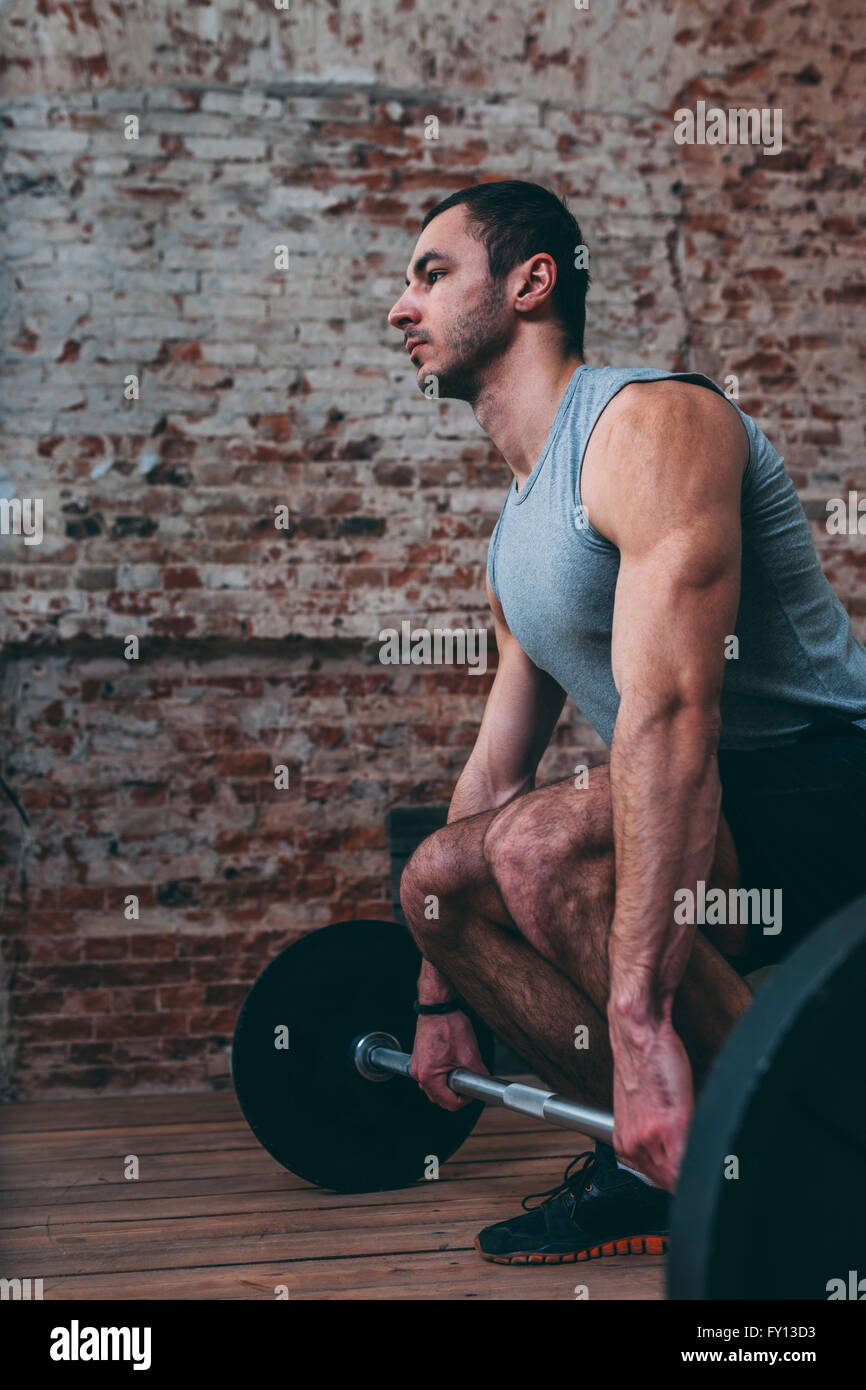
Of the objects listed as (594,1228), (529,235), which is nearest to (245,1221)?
(594,1228)

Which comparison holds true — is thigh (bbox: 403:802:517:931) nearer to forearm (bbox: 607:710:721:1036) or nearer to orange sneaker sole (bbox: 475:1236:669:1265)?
forearm (bbox: 607:710:721:1036)

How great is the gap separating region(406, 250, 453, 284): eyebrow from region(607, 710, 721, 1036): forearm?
851 millimetres

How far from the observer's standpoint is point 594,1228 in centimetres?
153

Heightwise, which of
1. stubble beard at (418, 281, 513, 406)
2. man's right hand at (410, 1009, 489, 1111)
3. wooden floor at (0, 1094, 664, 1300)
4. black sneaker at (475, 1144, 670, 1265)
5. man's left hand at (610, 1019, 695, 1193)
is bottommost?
wooden floor at (0, 1094, 664, 1300)

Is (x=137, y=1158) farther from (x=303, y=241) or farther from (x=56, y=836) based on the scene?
(x=303, y=241)

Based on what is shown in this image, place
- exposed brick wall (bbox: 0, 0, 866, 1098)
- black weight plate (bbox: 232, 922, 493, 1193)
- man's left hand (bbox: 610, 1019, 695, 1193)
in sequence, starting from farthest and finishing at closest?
exposed brick wall (bbox: 0, 0, 866, 1098) < black weight plate (bbox: 232, 922, 493, 1193) < man's left hand (bbox: 610, 1019, 695, 1193)

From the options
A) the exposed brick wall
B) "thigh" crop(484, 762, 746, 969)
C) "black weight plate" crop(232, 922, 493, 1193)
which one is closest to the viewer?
"thigh" crop(484, 762, 746, 969)

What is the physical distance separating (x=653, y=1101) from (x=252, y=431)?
86.2 inches

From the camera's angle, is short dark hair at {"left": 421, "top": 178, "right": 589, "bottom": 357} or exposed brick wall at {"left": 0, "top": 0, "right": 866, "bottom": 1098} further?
exposed brick wall at {"left": 0, "top": 0, "right": 866, "bottom": 1098}

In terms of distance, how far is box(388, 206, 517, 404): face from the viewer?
5.30 ft

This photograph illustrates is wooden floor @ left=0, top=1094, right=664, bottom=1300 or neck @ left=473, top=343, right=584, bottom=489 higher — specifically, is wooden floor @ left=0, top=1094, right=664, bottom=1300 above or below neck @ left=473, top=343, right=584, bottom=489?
below

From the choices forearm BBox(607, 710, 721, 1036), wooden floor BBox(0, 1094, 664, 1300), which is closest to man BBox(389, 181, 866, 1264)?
forearm BBox(607, 710, 721, 1036)

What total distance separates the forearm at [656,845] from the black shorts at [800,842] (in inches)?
7.2

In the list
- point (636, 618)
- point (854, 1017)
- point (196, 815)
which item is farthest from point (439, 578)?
point (854, 1017)
